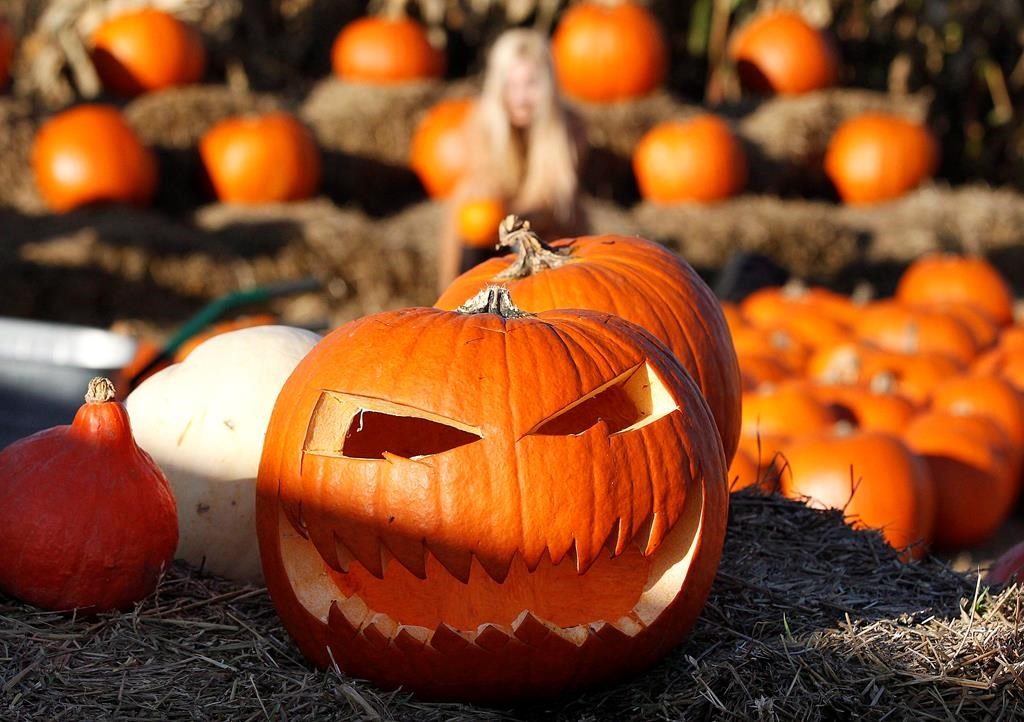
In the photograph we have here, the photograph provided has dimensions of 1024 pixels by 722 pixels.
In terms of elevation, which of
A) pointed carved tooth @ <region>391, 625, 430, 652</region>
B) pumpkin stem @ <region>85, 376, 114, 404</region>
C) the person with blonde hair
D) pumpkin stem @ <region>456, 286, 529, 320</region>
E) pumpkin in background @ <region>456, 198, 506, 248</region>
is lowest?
pumpkin in background @ <region>456, 198, 506, 248</region>

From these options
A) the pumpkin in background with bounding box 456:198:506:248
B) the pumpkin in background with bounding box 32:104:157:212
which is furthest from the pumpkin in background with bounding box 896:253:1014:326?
the pumpkin in background with bounding box 32:104:157:212

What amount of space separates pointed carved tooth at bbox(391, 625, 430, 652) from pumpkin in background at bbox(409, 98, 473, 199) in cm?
661

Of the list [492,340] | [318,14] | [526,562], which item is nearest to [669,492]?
[526,562]

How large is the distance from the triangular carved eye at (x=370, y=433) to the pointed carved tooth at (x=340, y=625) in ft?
0.78

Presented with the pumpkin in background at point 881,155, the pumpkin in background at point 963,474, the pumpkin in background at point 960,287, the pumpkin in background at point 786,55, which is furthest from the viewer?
the pumpkin in background at point 786,55

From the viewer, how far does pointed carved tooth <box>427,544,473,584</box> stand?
5.80 feet

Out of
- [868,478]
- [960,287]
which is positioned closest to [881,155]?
[960,287]

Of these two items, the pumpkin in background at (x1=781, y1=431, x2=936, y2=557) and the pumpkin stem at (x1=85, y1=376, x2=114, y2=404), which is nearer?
the pumpkin stem at (x1=85, y1=376, x2=114, y2=404)

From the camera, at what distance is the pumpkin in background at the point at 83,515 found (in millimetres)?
1946

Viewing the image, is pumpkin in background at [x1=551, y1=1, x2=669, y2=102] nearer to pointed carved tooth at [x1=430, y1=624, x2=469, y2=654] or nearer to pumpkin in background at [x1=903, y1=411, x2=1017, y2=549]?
pumpkin in background at [x1=903, y1=411, x2=1017, y2=549]

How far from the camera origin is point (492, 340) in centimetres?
188

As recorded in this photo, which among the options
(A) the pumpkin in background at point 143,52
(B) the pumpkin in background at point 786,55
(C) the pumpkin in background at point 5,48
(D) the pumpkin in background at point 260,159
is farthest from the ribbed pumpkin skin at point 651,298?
(B) the pumpkin in background at point 786,55

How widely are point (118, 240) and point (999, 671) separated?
238 inches

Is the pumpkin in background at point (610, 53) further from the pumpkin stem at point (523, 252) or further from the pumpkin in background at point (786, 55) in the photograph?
the pumpkin stem at point (523, 252)
